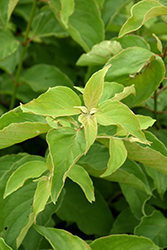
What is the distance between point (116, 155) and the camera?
605 mm

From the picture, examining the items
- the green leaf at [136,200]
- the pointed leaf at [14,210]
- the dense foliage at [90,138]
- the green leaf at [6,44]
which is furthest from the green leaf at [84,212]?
the green leaf at [6,44]

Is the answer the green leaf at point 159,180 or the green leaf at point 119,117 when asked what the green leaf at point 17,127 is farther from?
the green leaf at point 159,180

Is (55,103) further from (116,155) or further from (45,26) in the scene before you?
(45,26)

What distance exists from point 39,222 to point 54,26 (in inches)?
26.9

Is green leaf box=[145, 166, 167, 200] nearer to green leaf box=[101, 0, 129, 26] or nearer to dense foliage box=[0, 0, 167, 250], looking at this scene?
dense foliage box=[0, 0, 167, 250]

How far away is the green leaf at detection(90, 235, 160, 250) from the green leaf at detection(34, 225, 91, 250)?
0.04 meters

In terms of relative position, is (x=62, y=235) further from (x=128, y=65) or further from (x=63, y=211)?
(x=128, y=65)

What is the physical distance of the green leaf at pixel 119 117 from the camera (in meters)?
0.53

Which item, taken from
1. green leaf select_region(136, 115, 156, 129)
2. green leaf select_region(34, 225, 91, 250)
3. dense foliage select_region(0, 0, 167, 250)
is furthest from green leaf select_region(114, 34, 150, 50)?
green leaf select_region(34, 225, 91, 250)

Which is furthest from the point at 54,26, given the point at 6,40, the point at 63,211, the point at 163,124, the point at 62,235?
the point at 62,235

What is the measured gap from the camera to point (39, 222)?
75cm

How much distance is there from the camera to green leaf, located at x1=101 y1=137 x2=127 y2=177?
592mm

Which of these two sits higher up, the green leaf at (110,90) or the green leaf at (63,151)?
the green leaf at (110,90)

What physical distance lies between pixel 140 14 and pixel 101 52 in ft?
0.60
